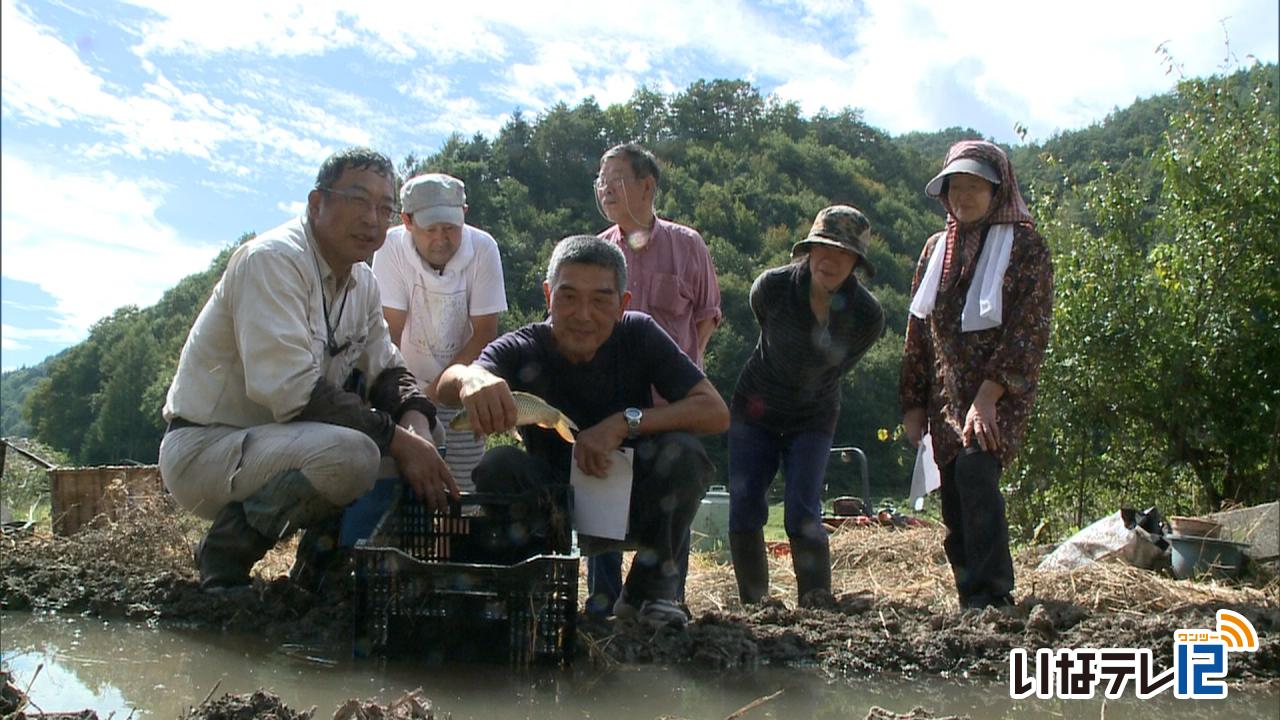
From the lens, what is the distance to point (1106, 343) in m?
7.43

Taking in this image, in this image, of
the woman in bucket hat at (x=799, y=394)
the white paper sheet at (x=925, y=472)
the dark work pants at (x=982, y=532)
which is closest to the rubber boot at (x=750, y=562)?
the woman in bucket hat at (x=799, y=394)

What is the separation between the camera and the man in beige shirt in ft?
10.4

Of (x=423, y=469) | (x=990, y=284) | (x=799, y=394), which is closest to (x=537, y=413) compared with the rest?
(x=423, y=469)

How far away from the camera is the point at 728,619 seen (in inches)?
125

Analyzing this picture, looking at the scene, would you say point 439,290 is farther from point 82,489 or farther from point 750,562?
point 82,489

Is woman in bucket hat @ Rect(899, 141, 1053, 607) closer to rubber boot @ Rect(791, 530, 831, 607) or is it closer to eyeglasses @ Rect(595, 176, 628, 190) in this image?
rubber boot @ Rect(791, 530, 831, 607)

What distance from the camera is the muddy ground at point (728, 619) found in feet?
9.46

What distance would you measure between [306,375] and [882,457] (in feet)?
99.4

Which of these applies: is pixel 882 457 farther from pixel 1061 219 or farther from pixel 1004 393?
pixel 1004 393

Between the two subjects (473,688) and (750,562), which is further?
(750,562)

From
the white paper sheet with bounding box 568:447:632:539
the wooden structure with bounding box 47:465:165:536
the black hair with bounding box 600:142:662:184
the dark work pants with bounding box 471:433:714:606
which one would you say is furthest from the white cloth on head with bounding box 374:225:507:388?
the wooden structure with bounding box 47:465:165:536

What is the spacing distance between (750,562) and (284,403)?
73.9 inches

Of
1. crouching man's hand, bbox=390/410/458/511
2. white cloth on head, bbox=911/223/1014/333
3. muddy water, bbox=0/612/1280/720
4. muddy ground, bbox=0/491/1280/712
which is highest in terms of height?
white cloth on head, bbox=911/223/1014/333

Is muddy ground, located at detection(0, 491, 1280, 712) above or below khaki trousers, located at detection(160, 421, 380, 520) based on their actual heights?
below
